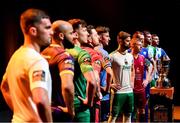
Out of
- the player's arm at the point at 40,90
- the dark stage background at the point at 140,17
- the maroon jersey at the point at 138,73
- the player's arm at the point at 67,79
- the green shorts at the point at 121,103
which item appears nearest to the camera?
the player's arm at the point at 40,90

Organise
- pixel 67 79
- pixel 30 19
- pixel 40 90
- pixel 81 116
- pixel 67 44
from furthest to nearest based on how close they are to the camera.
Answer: pixel 81 116, pixel 67 44, pixel 67 79, pixel 30 19, pixel 40 90

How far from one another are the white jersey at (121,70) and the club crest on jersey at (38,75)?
121 inches

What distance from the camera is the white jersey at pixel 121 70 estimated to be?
5.18 m

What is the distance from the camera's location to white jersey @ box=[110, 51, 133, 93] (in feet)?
17.0

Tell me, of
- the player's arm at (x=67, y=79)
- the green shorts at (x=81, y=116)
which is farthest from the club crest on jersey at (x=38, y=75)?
the green shorts at (x=81, y=116)

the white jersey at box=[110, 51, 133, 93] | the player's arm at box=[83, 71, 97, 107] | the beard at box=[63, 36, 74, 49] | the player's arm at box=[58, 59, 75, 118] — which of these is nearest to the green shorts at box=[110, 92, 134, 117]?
the white jersey at box=[110, 51, 133, 93]

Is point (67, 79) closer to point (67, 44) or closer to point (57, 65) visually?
point (57, 65)

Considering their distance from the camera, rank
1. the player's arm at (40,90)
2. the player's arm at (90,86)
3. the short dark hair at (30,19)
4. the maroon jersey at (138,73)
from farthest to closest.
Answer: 1. the maroon jersey at (138,73)
2. the player's arm at (90,86)
3. the short dark hair at (30,19)
4. the player's arm at (40,90)

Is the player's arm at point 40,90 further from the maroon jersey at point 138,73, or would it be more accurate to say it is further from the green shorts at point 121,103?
the maroon jersey at point 138,73

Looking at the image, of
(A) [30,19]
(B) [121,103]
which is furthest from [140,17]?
(A) [30,19]

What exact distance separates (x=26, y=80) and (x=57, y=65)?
77 cm

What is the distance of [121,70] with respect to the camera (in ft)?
17.0

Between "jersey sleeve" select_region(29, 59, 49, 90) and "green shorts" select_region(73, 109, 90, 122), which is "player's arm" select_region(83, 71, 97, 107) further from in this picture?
"jersey sleeve" select_region(29, 59, 49, 90)

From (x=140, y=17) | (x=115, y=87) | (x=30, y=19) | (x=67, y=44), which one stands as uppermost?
(x=140, y=17)
